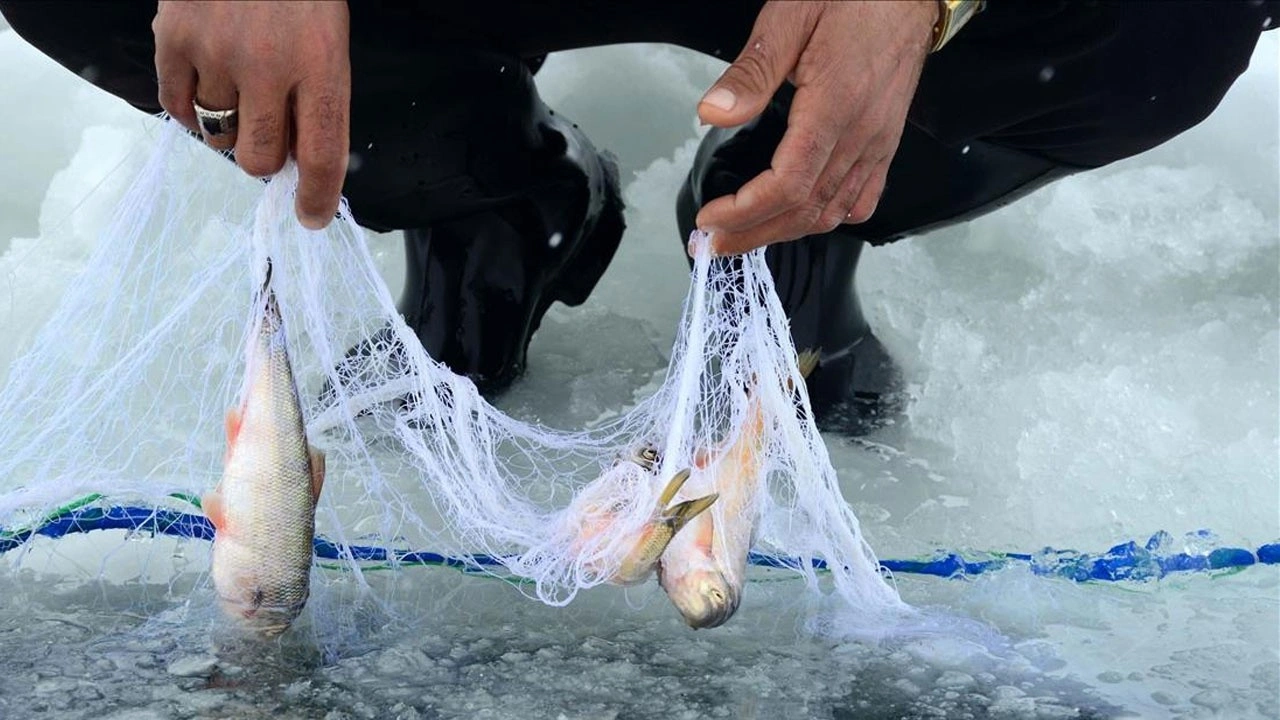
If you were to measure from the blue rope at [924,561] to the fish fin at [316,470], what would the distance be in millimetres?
114

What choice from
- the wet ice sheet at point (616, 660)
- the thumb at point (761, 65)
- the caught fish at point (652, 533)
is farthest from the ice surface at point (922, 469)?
the thumb at point (761, 65)

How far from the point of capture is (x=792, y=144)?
54.4 inches

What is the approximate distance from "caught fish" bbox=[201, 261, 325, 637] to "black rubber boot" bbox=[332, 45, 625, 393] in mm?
452

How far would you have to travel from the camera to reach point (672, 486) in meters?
1.41

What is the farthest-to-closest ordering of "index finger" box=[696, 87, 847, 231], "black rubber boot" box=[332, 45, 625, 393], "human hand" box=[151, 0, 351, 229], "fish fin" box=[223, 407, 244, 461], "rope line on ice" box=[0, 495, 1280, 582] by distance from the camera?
"black rubber boot" box=[332, 45, 625, 393], "rope line on ice" box=[0, 495, 1280, 582], "fish fin" box=[223, 407, 244, 461], "index finger" box=[696, 87, 847, 231], "human hand" box=[151, 0, 351, 229]

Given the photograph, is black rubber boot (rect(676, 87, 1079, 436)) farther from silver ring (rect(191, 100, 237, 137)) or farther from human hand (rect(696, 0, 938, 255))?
silver ring (rect(191, 100, 237, 137))

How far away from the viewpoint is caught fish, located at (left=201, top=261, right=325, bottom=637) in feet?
4.79

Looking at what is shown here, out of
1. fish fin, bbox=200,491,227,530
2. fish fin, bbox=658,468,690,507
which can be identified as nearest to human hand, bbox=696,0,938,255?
fish fin, bbox=658,468,690,507

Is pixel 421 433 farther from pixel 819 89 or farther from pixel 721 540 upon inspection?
pixel 819 89

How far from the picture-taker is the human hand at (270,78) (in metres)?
1.27

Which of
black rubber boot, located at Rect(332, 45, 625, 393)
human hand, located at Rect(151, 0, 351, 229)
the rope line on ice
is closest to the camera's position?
human hand, located at Rect(151, 0, 351, 229)

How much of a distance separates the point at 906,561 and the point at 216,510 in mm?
848

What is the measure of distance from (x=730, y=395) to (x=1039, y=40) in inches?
24.1

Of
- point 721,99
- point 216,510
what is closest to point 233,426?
point 216,510
